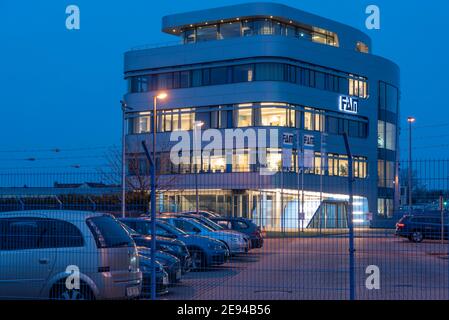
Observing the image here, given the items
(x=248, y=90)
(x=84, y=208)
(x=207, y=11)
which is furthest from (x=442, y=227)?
(x=207, y=11)

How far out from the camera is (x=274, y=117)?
200 feet

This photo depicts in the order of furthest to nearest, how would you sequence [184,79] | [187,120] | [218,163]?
[184,79]
[187,120]
[218,163]

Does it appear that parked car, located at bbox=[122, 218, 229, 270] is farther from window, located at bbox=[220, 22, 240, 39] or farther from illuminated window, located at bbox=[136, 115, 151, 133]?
illuminated window, located at bbox=[136, 115, 151, 133]

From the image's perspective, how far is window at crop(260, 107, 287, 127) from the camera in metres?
60.8

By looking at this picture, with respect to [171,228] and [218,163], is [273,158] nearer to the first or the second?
[218,163]

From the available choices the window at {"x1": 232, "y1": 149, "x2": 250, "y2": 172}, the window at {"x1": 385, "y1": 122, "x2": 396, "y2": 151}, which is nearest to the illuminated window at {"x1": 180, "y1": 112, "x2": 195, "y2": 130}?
the window at {"x1": 232, "y1": 149, "x2": 250, "y2": 172}

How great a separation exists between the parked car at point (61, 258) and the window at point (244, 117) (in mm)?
49517

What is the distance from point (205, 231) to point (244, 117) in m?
39.6

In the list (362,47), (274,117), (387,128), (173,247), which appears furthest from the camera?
(387,128)

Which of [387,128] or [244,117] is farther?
[387,128]

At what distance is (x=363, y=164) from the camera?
68250 millimetres

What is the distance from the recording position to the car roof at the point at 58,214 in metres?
11.7

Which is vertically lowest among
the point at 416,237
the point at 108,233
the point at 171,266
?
the point at 171,266

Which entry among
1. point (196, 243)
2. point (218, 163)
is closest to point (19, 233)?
point (196, 243)
